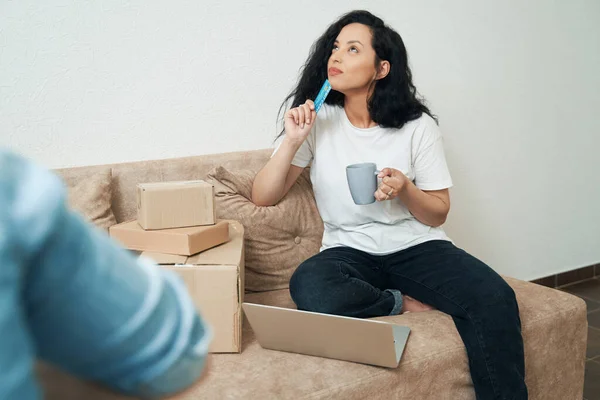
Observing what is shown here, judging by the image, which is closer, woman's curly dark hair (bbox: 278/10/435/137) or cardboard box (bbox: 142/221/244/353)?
cardboard box (bbox: 142/221/244/353)

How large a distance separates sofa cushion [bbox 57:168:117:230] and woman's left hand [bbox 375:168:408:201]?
0.73 metres

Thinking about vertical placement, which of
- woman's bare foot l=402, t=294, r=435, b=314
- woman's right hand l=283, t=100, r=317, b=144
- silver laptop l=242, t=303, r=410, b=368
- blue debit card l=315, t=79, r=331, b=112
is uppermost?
blue debit card l=315, t=79, r=331, b=112

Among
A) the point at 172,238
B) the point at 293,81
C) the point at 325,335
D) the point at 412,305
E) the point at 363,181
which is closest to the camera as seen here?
the point at 325,335

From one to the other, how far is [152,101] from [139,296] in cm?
168

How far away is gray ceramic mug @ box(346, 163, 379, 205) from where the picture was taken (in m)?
1.61

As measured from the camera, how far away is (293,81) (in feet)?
7.28

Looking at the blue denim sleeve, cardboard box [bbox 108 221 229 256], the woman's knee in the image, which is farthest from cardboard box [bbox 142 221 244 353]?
the blue denim sleeve

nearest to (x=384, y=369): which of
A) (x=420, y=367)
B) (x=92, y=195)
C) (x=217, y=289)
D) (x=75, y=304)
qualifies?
(x=420, y=367)

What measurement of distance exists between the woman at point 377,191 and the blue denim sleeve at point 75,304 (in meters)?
1.23

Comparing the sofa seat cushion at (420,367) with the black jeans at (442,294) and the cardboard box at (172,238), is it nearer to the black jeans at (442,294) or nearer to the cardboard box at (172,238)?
the black jeans at (442,294)

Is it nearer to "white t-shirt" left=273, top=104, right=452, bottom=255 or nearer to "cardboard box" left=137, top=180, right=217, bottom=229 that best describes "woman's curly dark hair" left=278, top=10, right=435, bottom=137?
"white t-shirt" left=273, top=104, right=452, bottom=255

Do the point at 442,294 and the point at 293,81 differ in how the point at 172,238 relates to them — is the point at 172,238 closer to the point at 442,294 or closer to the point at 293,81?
the point at 442,294

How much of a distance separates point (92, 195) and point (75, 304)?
4.64 feet

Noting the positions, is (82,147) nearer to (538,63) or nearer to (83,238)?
(83,238)
